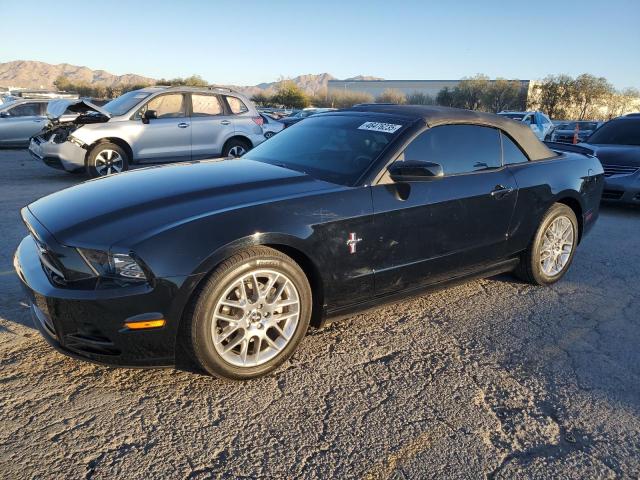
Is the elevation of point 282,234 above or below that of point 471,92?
below

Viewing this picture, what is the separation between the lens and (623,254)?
551 cm

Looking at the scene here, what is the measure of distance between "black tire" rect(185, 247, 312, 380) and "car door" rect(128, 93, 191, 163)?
711cm

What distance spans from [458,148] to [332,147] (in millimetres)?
944

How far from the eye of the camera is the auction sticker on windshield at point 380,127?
11.6 feet

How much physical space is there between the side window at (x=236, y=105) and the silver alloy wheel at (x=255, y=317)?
7.89 m

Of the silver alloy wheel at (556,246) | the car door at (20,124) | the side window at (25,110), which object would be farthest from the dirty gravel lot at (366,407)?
the side window at (25,110)

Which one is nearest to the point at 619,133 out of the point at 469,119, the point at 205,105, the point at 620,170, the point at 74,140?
the point at 620,170

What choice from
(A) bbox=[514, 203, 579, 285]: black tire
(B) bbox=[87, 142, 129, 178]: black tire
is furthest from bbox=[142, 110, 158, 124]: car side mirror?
(A) bbox=[514, 203, 579, 285]: black tire

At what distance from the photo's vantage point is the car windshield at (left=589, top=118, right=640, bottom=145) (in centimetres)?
853

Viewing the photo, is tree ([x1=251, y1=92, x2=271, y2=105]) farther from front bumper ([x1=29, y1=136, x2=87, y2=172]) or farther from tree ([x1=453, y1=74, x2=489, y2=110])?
front bumper ([x1=29, y1=136, x2=87, y2=172])

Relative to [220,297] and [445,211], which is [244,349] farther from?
[445,211]

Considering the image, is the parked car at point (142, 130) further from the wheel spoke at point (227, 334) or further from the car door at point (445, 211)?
the wheel spoke at point (227, 334)

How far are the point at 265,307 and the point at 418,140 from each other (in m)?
1.61

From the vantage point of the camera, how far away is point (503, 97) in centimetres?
5688
